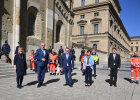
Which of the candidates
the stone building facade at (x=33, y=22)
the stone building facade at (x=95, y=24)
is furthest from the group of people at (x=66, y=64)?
the stone building facade at (x=95, y=24)

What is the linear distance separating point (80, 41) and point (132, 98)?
34.7 m

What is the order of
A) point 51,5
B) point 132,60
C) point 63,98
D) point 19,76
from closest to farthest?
point 63,98 → point 19,76 → point 132,60 → point 51,5

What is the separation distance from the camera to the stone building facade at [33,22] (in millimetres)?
9789

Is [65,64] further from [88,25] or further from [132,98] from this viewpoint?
[88,25]

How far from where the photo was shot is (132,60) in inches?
294

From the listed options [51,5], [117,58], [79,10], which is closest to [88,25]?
[79,10]

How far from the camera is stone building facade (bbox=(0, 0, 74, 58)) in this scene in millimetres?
9789

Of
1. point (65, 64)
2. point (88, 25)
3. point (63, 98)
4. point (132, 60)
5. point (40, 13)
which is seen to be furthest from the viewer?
point (88, 25)

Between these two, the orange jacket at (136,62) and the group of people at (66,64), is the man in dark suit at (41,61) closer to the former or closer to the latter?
the group of people at (66,64)

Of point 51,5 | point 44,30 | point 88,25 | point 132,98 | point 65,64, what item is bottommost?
point 132,98

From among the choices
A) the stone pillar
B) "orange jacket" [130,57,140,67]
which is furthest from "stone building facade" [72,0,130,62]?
"orange jacket" [130,57,140,67]

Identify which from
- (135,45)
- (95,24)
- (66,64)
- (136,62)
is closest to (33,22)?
(66,64)

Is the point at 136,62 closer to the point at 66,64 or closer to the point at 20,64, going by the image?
the point at 66,64

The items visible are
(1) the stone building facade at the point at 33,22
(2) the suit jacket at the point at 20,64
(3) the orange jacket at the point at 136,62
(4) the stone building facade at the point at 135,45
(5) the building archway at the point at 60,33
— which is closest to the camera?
(2) the suit jacket at the point at 20,64
